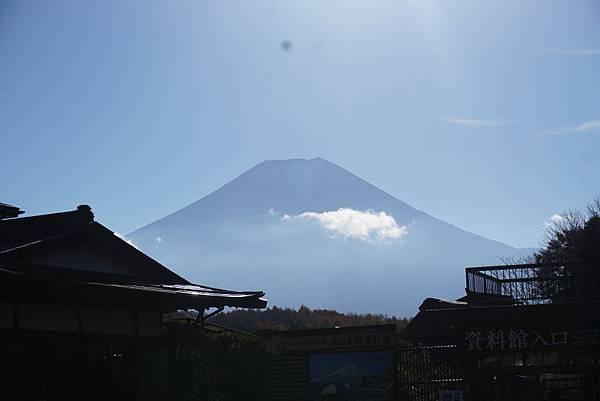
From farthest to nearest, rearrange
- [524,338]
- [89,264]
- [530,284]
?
[530,284], [524,338], [89,264]

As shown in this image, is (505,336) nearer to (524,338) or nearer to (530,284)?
(524,338)

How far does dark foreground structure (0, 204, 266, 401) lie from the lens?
13609mm

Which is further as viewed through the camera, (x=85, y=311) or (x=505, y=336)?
(x=505, y=336)

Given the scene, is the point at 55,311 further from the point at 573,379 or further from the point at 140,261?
the point at 573,379

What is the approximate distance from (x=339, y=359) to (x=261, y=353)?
3.02m

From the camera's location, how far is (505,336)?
16984 mm

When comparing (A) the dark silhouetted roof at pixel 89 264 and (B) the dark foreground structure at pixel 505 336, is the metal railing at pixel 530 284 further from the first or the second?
(A) the dark silhouetted roof at pixel 89 264

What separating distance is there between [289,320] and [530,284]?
24.9m

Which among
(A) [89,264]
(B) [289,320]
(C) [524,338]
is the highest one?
(A) [89,264]

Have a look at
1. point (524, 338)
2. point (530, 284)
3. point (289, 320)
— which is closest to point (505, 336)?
point (524, 338)

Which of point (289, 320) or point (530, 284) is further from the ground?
point (530, 284)

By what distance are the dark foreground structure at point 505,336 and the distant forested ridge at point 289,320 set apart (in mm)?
20028

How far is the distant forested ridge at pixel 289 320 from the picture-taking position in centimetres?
3978

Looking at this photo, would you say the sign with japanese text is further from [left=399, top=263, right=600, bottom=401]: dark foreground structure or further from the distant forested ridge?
the distant forested ridge
